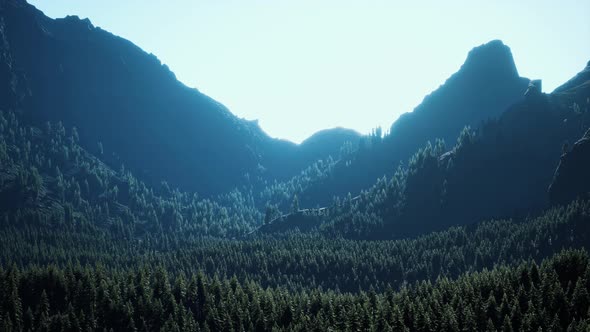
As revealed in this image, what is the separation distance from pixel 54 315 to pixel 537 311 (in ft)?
351

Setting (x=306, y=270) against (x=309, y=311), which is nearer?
(x=309, y=311)

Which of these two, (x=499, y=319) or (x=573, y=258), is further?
(x=573, y=258)

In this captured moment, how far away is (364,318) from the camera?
98.9 m

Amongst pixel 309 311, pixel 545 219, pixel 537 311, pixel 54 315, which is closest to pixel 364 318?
pixel 309 311

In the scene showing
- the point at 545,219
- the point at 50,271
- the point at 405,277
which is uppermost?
the point at 50,271

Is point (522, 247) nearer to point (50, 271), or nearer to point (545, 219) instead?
point (545, 219)

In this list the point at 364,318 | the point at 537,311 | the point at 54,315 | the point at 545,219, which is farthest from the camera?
the point at 545,219

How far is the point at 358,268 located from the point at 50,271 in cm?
10924

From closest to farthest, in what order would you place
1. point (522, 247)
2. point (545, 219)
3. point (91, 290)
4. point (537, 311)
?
point (537, 311), point (91, 290), point (522, 247), point (545, 219)

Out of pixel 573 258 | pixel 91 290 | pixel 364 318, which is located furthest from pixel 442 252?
pixel 91 290

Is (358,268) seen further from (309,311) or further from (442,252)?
(309,311)

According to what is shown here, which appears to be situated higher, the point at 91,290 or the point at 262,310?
the point at 91,290

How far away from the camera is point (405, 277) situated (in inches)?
7087

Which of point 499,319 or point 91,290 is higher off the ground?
point 91,290
